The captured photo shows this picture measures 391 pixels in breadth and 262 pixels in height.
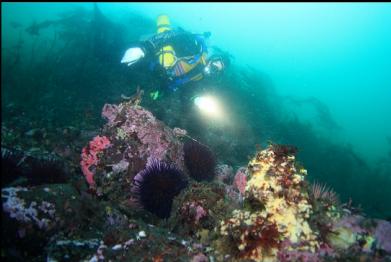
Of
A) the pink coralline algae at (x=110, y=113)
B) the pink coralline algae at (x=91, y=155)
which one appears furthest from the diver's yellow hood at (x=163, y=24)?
the pink coralline algae at (x=91, y=155)

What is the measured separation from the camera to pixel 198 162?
5.60 m

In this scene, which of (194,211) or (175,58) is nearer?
(194,211)

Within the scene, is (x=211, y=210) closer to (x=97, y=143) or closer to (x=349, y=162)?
(x=97, y=143)

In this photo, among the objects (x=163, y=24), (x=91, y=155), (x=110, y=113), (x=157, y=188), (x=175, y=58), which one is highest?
(x=163, y=24)

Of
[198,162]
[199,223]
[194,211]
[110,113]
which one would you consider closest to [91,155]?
[110,113]

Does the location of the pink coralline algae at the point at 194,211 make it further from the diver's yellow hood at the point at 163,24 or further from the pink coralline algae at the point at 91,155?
the diver's yellow hood at the point at 163,24

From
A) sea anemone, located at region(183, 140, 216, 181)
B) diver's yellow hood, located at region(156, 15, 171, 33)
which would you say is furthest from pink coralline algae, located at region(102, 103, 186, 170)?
diver's yellow hood, located at region(156, 15, 171, 33)

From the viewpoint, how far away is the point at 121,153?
216 inches

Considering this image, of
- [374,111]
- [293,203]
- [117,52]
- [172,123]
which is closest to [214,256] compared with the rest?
[293,203]

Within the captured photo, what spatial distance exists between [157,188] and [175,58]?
17.5ft

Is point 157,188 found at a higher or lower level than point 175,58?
lower

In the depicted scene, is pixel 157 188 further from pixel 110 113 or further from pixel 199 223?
pixel 110 113

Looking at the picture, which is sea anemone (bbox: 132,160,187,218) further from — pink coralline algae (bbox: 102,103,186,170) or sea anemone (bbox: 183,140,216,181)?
sea anemone (bbox: 183,140,216,181)

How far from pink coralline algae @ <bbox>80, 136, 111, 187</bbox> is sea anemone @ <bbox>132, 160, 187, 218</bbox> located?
1279mm
